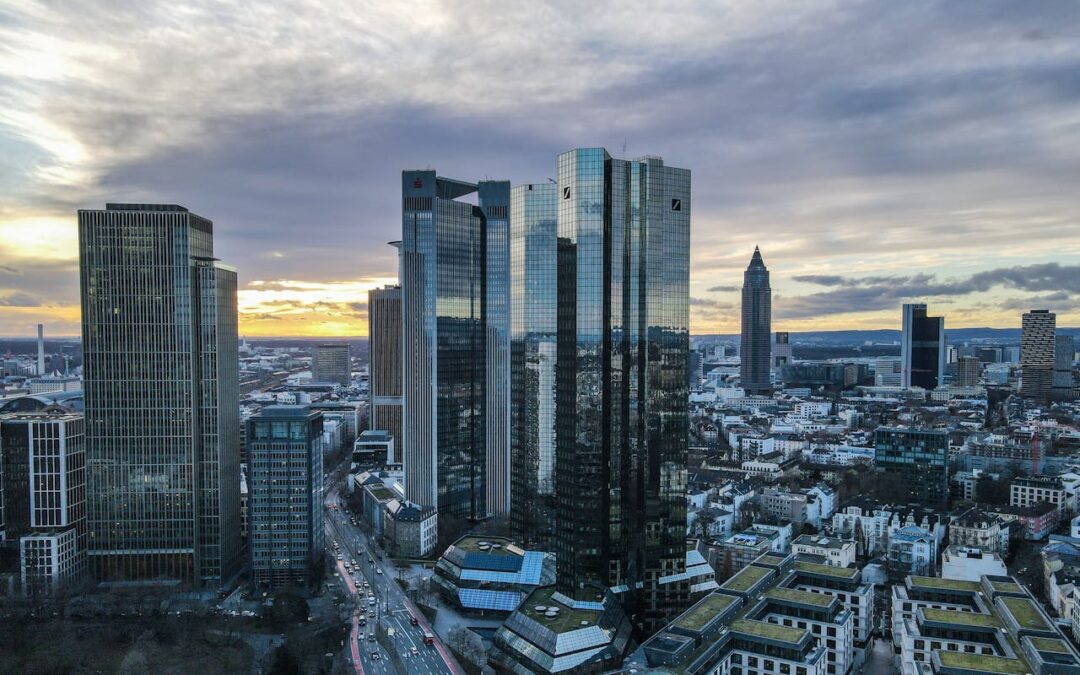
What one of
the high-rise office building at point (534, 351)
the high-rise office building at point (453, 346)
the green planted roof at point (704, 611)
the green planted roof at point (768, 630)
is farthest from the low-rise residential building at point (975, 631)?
the high-rise office building at point (453, 346)

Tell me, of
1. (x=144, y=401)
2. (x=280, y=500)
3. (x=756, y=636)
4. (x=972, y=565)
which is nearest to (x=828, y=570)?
(x=972, y=565)

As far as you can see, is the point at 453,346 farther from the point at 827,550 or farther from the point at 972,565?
the point at 972,565

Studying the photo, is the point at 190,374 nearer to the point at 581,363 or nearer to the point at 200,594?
the point at 200,594

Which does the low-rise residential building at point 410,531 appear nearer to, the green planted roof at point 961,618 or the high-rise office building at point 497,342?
the high-rise office building at point 497,342

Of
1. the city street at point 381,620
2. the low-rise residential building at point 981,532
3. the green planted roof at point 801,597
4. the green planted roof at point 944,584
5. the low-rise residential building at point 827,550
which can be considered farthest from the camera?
the low-rise residential building at point 981,532

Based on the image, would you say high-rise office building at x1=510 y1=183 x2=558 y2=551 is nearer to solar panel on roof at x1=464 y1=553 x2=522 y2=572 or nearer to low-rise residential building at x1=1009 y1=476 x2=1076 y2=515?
solar panel on roof at x1=464 y1=553 x2=522 y2=572

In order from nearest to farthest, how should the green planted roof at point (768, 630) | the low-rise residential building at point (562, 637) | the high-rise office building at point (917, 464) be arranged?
the green planted roof at point (768, 630) < the low-rise residential building at point (562, 637) < the high-rise office building at point (917, 464)

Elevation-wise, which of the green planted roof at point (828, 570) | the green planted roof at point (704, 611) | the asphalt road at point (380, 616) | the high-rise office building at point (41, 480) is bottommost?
the asphalt road at point (380, 616)

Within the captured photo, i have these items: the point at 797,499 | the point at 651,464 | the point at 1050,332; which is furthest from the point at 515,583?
the point at 1050,332
